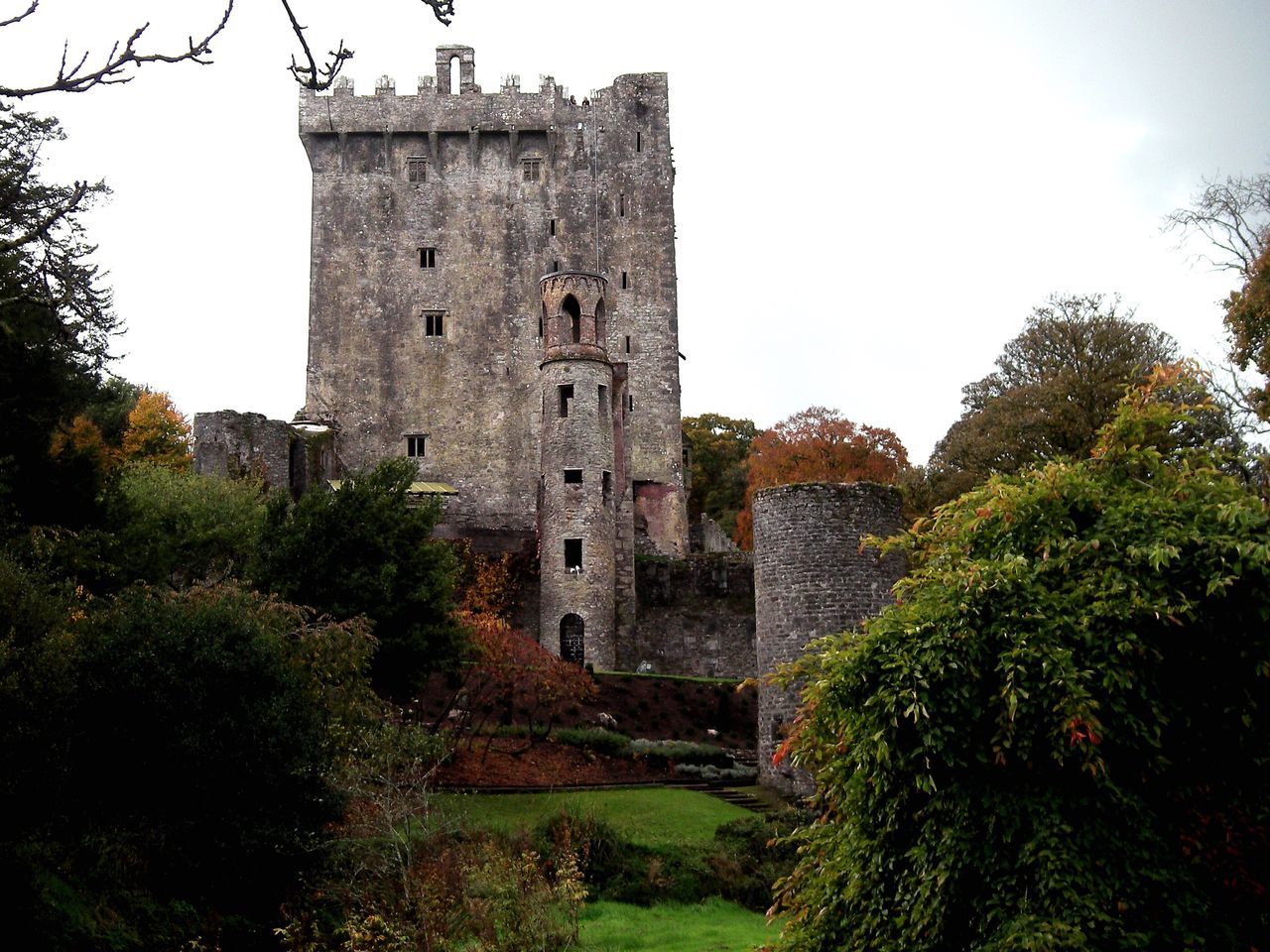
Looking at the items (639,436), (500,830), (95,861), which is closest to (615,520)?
(639,436)

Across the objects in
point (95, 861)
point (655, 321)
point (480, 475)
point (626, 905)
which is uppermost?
point (655, 321)

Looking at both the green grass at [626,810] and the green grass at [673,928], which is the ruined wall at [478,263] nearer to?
the green grass at [626,810]

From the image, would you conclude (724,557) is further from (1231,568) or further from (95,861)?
(1231,568)

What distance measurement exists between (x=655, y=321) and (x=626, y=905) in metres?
33.1

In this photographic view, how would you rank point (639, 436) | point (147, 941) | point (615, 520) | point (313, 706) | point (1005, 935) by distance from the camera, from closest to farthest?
point (1005, 935), point (147, 941), point (313, 706), point (615, 520), point (639, 436)

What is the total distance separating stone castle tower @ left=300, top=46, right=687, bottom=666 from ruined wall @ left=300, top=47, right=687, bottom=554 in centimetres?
→ 5

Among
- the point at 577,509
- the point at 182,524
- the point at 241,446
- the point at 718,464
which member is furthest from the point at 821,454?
the point at 182,524

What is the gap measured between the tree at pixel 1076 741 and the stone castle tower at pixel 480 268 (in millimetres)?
36000

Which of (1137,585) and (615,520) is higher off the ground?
(615,520)

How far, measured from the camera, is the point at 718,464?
62094 mm

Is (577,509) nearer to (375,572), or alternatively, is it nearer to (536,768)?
(536,768)

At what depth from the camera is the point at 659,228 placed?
48375mm

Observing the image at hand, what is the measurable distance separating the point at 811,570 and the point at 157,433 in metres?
33.5

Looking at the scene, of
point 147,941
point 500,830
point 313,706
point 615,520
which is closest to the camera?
point 147,941
